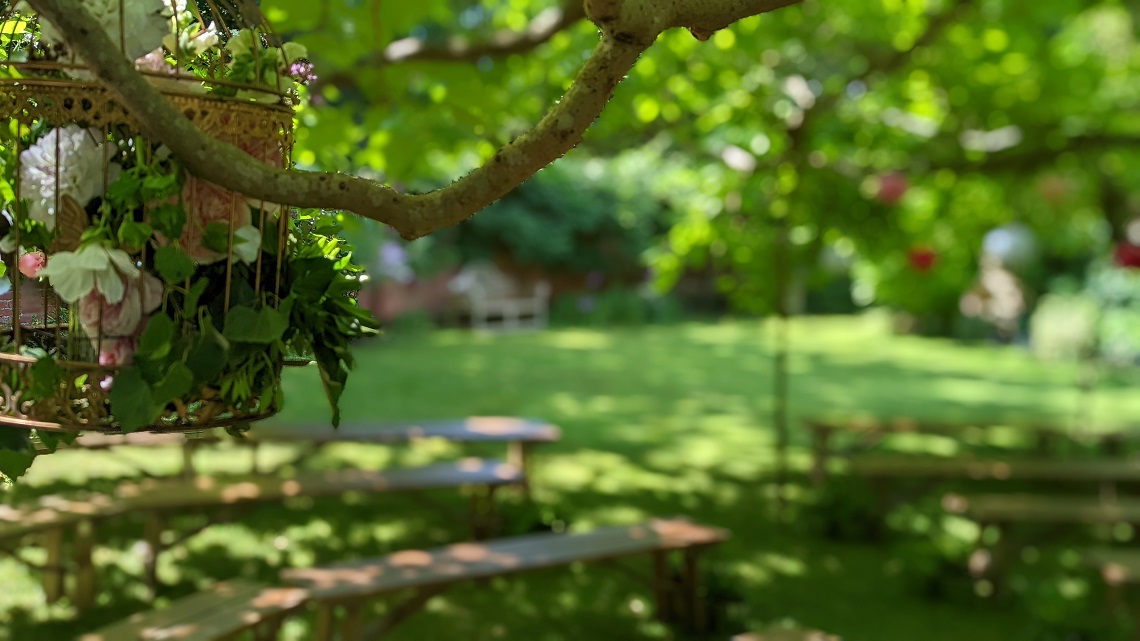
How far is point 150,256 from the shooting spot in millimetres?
1356

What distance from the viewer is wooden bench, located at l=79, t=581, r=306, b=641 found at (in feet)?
10.3

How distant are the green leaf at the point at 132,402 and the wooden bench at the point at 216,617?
205cm

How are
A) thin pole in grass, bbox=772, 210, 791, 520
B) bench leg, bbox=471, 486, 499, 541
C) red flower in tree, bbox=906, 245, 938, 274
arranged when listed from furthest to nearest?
red flower in tree, bbox=906, 245, 938, 274 < thin pole in grass, bbox=772, 210, 791, 520 < bench leg, bbox=471, 486, 499, 541

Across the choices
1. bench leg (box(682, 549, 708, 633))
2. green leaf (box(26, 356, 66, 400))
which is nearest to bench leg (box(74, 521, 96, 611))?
bench leg (box(682, 549, 708, 633))

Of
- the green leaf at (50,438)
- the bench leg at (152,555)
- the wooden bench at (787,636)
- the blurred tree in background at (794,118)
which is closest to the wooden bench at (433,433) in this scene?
the bench leg at (152,555)

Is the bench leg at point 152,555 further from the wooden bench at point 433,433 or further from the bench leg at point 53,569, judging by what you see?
the wooden bench at point 433,433

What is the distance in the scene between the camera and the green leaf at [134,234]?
4.22 feet

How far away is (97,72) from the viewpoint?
4.06 ft

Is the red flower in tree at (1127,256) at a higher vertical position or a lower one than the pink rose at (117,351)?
higher

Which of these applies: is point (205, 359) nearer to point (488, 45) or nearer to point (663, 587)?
point (663, 587)

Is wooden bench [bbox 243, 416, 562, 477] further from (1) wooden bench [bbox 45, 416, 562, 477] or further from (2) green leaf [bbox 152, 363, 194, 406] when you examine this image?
(2) green leaf [bbox 152, 363, 194, 406]

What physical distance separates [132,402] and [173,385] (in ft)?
0.17

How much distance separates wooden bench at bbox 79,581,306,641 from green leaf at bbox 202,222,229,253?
209 centimetres

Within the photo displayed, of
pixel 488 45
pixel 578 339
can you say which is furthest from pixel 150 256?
pixel 578 339
